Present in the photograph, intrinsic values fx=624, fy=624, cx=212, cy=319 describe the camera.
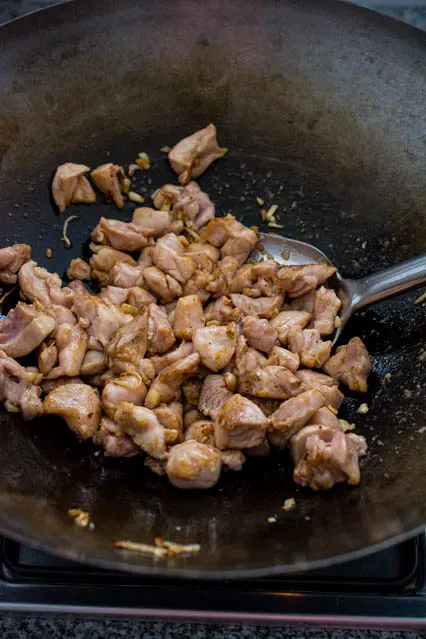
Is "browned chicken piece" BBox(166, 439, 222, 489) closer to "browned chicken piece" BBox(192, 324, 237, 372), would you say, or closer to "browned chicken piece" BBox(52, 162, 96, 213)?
"browned chicken piece" BBox(192, 324, 237, 372)

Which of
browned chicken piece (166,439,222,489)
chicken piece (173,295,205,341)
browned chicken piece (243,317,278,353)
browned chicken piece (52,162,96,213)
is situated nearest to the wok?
browned chicken piece (52,162,96,213)

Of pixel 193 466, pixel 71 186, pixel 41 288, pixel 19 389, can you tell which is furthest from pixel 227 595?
pixel 71 186

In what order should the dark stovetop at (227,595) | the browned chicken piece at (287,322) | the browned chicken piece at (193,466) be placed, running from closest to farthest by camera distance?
the dark stovetop at (227,595) → the browned chicken piece at (193,466) → the browned chicken piece at (287,322)

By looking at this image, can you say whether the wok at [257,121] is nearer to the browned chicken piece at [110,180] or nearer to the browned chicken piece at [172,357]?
the browned chicken piece at [110,180]

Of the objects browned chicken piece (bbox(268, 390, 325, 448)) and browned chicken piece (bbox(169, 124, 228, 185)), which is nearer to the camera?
browned chicken piece (bbox(268, 390, 325, 448))

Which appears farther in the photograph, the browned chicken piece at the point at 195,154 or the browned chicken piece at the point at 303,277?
the browned chicken piece at the point at 195,154

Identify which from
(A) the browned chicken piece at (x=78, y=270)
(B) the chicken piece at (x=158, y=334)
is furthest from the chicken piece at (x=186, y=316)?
A: (A) the browned chicken piece at (x=78, y=270)

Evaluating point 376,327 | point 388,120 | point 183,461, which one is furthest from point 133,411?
point 388,120
